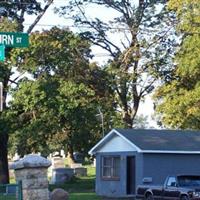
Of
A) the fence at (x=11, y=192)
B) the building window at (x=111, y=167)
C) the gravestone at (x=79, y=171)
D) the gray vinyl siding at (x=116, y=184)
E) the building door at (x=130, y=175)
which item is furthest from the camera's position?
the gravestone at (x=79, y=171)

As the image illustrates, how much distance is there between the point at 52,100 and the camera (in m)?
42.8

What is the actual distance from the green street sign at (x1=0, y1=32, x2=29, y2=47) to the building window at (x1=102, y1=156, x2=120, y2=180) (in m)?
21.0

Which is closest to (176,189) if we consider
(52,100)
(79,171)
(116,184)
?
(116,184)

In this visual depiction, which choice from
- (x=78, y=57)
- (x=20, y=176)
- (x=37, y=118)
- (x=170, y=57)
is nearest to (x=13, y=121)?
(x=37, y=118)

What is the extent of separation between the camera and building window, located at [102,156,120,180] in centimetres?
3842

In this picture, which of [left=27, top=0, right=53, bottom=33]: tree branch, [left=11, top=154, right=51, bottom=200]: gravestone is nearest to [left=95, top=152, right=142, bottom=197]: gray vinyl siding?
[left=27, top=0, right=53, bottom=33]: tree branch

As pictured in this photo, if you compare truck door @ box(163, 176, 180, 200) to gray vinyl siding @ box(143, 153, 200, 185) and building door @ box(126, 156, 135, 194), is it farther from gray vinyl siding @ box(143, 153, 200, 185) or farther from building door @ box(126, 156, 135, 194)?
building door @ box(126, 156, 135, 194)

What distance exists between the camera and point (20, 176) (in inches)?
705

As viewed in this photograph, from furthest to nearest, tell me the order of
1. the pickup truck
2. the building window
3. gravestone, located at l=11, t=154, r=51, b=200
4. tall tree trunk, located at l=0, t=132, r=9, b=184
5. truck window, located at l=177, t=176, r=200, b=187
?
tall tree trunk, located at l=0, t=132, r=9, b=184
the building window
truck window, located at l=177, t=176, r=200, b=187
the pickup truck
gravestone, located at l=11, t=154, r=51, b=200

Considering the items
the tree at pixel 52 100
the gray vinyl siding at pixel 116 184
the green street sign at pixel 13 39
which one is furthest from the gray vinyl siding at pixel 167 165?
the green street sign at pixel 13 39

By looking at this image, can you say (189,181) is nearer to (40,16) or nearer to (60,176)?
(40,16)

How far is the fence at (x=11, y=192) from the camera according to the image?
16.9 metres

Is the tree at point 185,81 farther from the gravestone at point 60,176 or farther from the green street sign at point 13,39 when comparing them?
the green street sign at point 13,39

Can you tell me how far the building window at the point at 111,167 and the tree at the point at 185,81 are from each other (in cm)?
815
